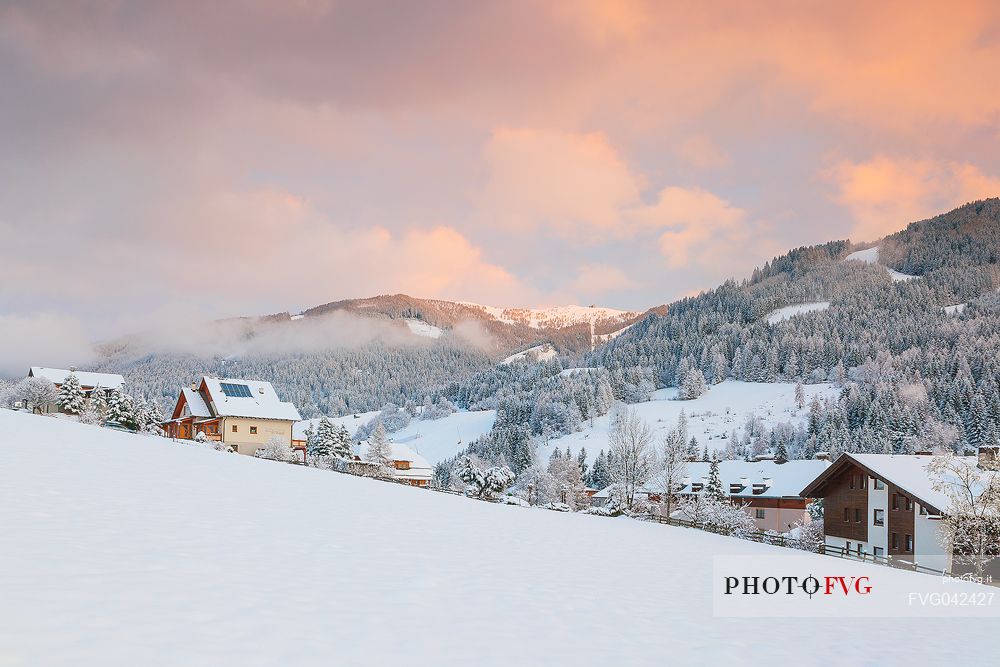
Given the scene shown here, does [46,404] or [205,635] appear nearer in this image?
[205,635]

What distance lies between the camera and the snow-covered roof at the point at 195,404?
67.9 metres

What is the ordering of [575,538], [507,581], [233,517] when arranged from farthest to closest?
[575,538] < [233,517] < [507,581]

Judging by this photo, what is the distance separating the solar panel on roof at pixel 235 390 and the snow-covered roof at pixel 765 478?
47798 mm

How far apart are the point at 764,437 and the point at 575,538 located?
134379 millimetres

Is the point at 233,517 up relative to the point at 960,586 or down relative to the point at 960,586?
up

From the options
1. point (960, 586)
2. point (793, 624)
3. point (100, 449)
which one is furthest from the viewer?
A: point (100, 449)

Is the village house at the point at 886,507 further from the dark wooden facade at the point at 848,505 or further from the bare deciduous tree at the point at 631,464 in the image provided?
the bare deciduous tree at the point at 631,464

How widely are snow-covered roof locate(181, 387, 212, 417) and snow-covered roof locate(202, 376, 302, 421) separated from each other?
3.27 feet

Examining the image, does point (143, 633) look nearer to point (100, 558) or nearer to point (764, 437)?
point (100, 558)

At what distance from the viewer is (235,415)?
216ft

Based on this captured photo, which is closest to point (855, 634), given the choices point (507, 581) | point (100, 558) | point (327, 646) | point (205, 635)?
point (507, 581)

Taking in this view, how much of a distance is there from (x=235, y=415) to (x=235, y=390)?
4377 millimetres

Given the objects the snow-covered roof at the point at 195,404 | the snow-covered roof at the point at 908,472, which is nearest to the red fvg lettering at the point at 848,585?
the snow-covered roof at the point at 908,472

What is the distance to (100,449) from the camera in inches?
1244
